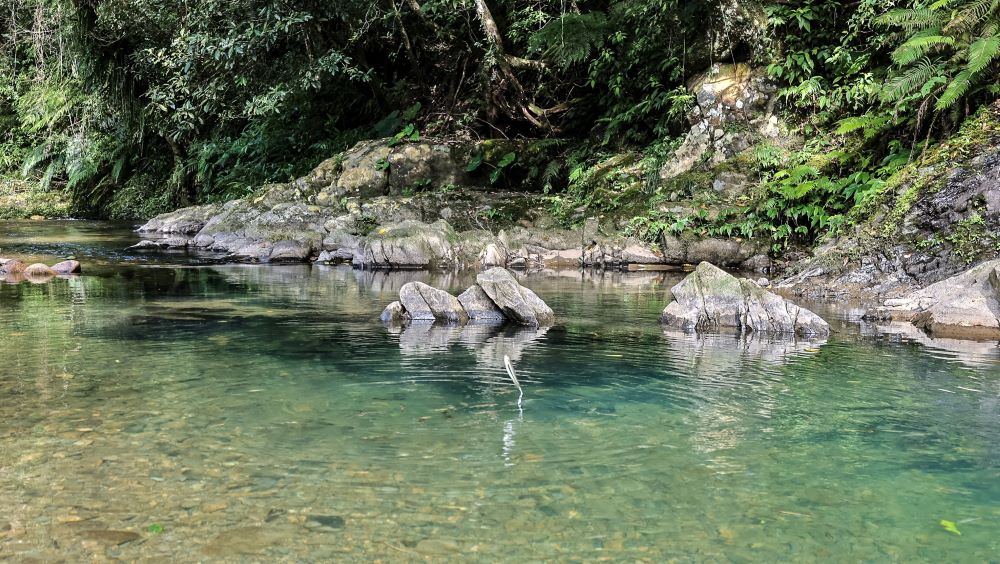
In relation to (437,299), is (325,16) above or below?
above

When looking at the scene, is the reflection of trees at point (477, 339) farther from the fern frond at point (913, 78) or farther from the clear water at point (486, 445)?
the fern frond at point (913, 78)

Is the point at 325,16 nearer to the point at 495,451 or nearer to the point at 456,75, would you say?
the point at 456,75

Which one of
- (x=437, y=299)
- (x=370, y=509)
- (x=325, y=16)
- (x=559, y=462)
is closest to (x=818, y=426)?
(x=559, y=462)

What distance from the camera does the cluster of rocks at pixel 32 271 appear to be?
507 inches

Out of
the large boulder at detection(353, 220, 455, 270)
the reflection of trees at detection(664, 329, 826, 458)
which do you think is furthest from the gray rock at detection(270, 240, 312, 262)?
the reflection of trees at detection(664, 329, 826, 458)

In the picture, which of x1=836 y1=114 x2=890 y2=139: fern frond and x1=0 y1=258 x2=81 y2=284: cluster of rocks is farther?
x1=836 y1=114 x2=890 y2=139: fern frond

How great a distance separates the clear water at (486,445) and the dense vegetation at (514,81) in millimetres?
6686

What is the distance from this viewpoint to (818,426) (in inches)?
206

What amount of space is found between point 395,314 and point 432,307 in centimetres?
43

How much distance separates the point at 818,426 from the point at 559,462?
1828 mm

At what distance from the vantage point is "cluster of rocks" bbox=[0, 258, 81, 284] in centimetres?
1287

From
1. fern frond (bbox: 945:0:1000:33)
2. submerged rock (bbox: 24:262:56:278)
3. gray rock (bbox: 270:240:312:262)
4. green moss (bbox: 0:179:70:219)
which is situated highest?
fern frond (bbox: 945:0:1000:33)

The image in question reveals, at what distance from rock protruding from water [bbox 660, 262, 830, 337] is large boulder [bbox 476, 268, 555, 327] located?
136cm

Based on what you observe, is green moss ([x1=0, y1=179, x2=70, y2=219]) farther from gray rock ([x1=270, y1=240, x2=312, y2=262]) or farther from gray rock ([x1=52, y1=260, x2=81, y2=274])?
gray rock ([x1=52, y1=260, x2=81, y2=274])
